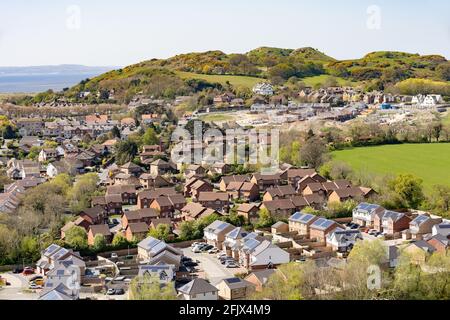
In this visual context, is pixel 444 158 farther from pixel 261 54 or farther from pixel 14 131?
pixel 261 54

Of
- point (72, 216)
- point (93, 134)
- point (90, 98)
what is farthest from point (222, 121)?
point (72, 216)

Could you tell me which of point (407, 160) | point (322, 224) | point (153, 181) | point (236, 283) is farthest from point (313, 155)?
point (236, 283)

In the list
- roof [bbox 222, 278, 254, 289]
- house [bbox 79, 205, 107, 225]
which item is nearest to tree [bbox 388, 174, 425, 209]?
roof [bbox 222, 278, 254, 289]

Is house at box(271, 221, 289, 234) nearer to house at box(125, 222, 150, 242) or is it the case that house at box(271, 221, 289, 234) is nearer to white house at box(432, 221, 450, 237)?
house at box(125, 222, 150, 242)

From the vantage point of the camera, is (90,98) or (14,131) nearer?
(14,131)

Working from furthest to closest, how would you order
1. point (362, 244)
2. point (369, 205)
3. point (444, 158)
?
point (444, 158) < point (369, 205) < point (362, 244)
